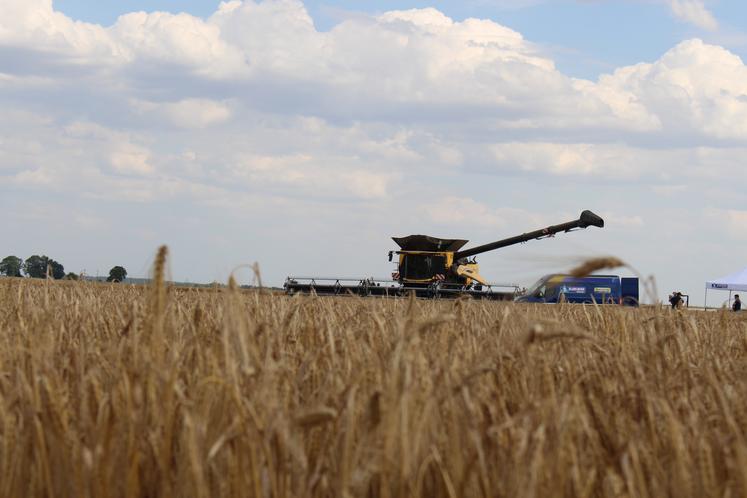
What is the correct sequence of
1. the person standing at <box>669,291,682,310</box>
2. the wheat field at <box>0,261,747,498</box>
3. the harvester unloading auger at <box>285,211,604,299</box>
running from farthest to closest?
the harvester unloading auger at <box>285,211,604,299</box> → the person standing at <box>669,291,682,310</box> → the wheat field at <box>0,261,747,498</box>

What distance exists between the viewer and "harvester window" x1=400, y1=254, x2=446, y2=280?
31.2 meters

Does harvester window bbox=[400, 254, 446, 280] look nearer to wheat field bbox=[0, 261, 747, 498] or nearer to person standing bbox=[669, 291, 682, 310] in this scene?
person standing bbox=[669, 291, 682, 310]

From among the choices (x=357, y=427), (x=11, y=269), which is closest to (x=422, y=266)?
(x=11, y=269)

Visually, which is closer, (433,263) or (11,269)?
(11,269)

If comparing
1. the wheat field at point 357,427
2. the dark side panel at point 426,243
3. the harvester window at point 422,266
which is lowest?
the wheat field at point 357,427


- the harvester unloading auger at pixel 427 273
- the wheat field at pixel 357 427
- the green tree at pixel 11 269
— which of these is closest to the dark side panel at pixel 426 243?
the harvester unloading auger at pixel 427 273

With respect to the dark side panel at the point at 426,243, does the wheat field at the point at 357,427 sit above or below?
below

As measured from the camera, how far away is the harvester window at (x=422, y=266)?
31.2m

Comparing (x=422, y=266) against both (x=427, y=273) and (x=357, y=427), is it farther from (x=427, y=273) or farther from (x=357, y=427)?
(x=357, y=427)

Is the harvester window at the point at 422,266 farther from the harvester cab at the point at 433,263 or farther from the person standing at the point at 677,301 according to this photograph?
the person standing at the point at 677,301

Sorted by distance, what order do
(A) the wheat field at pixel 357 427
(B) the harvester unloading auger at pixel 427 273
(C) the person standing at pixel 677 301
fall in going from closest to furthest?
(A) the wheat field at pixel 357 427 → (C) the person standing at pixel 677 301 → (B) the harvester unloading auger at pixel 427 273

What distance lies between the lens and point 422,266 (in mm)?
31281

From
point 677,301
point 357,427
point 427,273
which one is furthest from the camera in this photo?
point 427,273

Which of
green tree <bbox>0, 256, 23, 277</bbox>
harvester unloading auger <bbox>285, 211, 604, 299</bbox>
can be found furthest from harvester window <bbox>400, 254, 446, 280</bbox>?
green tree <bbox>0, 256, 23, 277</bbox>
